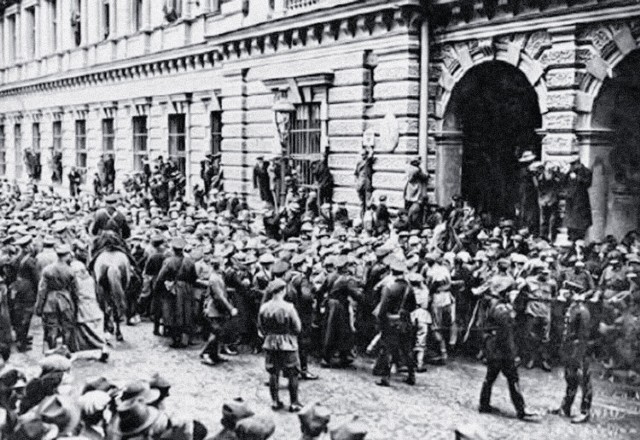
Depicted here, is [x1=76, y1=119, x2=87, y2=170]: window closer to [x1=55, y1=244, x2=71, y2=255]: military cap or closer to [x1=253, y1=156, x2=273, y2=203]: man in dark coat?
[x1=253, y1=156, x2=273, y2=203]: man in dark coat

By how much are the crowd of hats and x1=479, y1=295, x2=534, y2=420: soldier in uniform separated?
409 centimetres

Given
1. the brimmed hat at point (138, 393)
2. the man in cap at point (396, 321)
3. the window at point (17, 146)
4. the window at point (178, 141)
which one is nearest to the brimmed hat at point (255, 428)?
the brimmed hat at point (138, 393)

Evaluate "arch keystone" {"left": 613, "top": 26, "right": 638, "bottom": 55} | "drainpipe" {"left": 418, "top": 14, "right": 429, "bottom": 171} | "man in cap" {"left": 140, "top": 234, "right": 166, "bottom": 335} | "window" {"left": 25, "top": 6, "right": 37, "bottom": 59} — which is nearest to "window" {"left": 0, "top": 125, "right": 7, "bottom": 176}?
"window" {"left": 25, "top": 6, "right": 37, "bottom": 59}

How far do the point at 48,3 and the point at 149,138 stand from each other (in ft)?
37.7

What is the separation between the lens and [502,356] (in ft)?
29.7

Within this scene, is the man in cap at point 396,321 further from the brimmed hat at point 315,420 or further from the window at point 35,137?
the window at point 35,137

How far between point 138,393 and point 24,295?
23.2 ft

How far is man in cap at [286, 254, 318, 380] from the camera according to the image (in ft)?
34.9

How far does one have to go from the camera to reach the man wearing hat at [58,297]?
10.5 meters

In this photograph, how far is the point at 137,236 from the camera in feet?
48.4

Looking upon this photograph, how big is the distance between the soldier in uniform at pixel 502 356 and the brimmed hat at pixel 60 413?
5.22 metres

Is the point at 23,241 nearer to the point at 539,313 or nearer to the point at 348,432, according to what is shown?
the point at 539,313

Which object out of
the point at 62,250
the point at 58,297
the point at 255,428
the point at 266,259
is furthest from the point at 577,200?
the point at 255,428

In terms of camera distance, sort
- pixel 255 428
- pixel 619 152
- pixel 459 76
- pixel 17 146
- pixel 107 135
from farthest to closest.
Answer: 1. pixel 17 146
2. pixel 107 135
3. pixel 459 76
4. pixel 619 152
5. pixel 255 428
